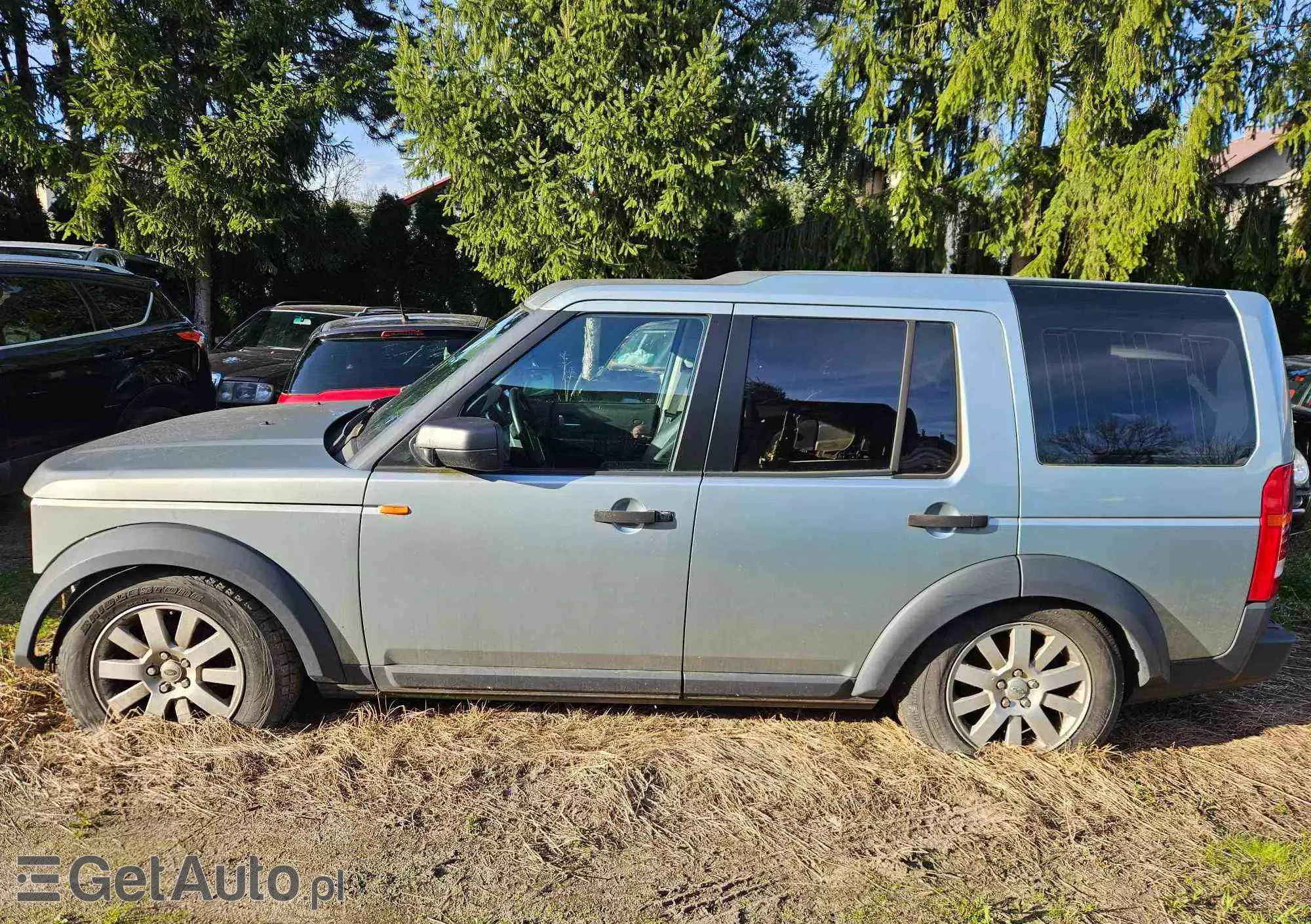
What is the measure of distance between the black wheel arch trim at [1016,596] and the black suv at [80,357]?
5605mm

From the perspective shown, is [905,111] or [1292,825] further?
[905,111]

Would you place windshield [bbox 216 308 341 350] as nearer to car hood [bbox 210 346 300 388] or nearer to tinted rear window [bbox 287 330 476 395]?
car hood [bbox 210 346 300 388]

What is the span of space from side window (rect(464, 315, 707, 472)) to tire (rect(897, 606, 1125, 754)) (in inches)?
50.8

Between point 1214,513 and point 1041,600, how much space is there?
0.67 m

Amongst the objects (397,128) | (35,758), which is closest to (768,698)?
(35,758)

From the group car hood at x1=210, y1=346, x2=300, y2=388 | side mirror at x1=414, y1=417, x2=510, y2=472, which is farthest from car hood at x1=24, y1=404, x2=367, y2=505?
car hood at x1=210, y1=346, x2=300, y2=388

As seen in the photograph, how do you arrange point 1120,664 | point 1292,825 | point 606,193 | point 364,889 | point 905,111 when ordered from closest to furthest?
point 364,889
point 1292,825
point 1120,664
point 606,193
point 905,111

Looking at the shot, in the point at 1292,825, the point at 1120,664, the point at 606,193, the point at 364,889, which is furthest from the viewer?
the point at 606,193

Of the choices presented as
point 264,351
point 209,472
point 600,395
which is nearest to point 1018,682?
point 600,395

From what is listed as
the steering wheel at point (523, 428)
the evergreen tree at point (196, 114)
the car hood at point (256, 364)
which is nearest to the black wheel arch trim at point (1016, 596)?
the steering wheel at point (523, 428)

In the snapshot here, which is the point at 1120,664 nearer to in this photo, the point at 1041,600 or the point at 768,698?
the point at 1041,600

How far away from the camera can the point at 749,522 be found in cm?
312

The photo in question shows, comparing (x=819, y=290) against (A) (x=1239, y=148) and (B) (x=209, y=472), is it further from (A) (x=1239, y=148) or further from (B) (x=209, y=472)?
(A) (x=1239, y=148)

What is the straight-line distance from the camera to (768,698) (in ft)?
10.9
